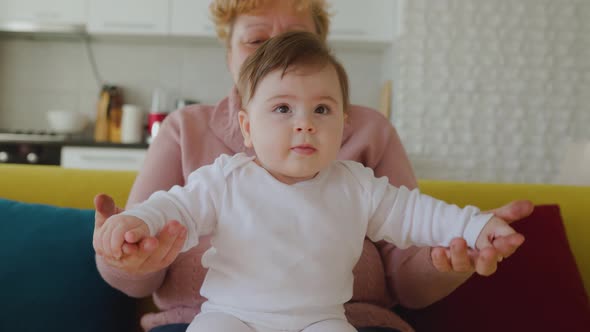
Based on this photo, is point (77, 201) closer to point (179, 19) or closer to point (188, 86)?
point (179, 19)

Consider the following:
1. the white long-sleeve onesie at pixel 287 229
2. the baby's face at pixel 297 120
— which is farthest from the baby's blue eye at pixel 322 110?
the white long-sleeve onesie at pixel 287 229

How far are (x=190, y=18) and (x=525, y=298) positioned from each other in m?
2.89

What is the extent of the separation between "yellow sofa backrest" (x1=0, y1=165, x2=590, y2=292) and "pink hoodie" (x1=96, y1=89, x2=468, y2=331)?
328 millimetres

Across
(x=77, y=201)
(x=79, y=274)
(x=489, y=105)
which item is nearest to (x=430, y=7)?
(x=489, y=105)

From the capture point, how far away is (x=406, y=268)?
1125mm

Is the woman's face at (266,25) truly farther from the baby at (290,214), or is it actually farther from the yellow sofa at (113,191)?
the yellow sofa at (113,191)

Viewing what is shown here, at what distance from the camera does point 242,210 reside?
88cm

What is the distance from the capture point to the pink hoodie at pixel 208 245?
110cm

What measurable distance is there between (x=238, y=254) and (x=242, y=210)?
2.7 inches

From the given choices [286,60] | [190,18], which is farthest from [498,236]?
[190,18]

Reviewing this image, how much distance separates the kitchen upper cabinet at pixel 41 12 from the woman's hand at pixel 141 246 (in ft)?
10.5

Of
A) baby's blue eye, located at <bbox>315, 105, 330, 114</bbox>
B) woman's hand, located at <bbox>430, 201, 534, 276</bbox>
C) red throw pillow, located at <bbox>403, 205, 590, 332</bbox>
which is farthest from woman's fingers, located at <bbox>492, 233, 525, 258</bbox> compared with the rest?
red throw pillow, located at <bbox>403, 205, 590, 332</bbox>

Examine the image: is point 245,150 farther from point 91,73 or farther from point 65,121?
point 91,73

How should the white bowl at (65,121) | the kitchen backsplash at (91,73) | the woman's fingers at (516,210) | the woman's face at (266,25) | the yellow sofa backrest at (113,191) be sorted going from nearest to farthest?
the woman's fingers at (516,210) → the woman's face at (266,25) → the yellow sofa backrest at (113,191) → the white bowl at (65,121) → the kitchen backsplash at (91,73)
